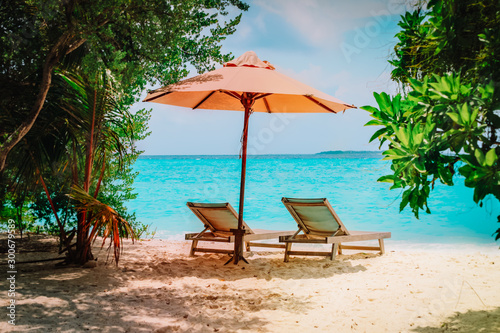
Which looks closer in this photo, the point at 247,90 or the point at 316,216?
the point at 247,90

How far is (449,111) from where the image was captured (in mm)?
2275

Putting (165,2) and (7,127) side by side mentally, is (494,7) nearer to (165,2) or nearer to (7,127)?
(165,2)

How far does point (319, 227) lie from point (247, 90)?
7.86 feet

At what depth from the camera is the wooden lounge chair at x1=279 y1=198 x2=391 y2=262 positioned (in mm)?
5861

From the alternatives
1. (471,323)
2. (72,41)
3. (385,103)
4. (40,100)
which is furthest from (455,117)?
(72,41)

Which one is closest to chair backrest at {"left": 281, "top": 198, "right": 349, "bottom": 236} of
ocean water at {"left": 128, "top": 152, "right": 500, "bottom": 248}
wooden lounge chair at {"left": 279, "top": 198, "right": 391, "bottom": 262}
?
wooden lounge chair at {"left": 279, "top": 198, "right": 391, "bottom": 262}

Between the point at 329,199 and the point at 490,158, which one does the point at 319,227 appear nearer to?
the point at 490,158

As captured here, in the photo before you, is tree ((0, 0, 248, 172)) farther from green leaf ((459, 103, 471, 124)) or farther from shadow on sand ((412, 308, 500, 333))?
shadow on sand ((412, 308, 500, 333))

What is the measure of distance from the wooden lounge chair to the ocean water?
99 centimetres

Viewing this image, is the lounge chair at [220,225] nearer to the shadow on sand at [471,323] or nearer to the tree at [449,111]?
the shadow on sand at [471,323]

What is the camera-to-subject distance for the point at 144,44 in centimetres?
485

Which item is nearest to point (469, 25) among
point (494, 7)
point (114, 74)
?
point (494, 7)

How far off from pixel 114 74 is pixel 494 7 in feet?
12.1

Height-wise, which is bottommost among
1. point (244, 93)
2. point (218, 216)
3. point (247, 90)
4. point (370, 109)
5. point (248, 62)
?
point (218, 216)
